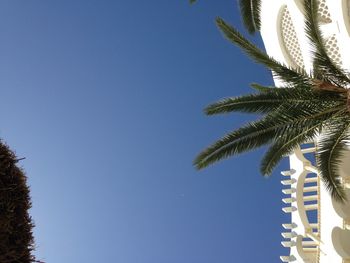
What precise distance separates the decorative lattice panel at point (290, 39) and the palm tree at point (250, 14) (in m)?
3.84

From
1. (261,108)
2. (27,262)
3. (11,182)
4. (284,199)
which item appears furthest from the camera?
(284,199)

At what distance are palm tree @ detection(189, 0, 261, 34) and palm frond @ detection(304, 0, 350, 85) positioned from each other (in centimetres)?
267

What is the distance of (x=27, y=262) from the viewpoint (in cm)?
313

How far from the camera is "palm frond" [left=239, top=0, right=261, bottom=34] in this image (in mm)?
9891

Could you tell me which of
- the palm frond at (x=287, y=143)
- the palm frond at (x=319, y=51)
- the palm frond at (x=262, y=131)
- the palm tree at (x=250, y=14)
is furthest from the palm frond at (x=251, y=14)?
the palm frond at (x=287, y=143)

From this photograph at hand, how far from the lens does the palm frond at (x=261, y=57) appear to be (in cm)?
769

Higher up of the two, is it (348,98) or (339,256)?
(348,98)

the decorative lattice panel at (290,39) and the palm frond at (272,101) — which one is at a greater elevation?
the decorative lattice panel at (290,39)

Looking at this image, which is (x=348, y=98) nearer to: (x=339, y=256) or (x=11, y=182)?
(x=11, y=182)

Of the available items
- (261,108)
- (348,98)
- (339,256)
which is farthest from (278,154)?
(339,256)

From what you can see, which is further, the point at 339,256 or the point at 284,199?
the point at 284,199

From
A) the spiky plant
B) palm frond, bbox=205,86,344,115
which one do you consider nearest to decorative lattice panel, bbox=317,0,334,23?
palm frond, bbox=205,86,344,115

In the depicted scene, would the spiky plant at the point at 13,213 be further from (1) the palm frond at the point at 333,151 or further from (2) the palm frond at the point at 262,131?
(1) the palm frond at the point at 333,151

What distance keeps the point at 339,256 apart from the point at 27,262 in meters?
10.7
